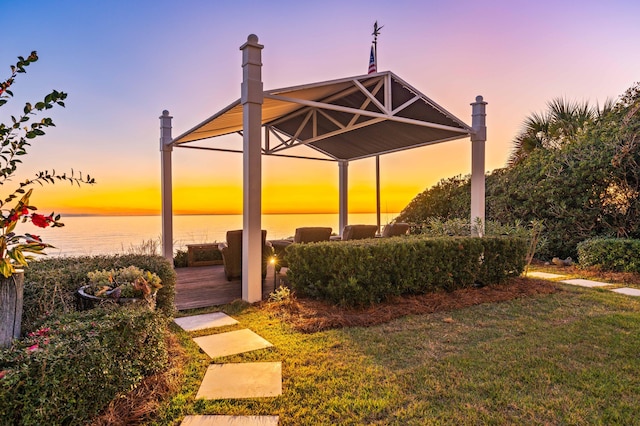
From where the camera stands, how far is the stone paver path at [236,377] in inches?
88.6

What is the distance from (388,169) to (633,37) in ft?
23.4

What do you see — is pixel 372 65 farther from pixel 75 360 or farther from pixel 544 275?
pixel 75 360

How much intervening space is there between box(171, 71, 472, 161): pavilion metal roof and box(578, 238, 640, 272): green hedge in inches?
141

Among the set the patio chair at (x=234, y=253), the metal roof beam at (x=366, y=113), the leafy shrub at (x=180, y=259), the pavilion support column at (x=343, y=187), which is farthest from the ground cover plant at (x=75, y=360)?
the pavilion support column at (x=343, y=187)

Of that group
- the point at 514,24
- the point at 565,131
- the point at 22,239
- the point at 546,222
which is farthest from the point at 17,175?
the point at 565,131

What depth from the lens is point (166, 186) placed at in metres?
8.16

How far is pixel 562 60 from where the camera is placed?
887 centimetres

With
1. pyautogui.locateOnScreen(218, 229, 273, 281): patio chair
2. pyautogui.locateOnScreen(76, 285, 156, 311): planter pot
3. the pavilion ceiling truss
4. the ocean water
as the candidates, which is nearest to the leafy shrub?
the ocean water

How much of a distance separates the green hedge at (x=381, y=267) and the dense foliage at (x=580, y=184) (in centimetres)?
374

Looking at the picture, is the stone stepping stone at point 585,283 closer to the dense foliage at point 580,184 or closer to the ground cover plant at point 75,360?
the dense foliage at point 580,184

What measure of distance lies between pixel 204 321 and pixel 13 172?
270 cm

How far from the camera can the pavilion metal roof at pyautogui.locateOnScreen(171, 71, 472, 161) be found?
6170 millimetres

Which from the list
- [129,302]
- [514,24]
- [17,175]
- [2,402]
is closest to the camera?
[2,402]

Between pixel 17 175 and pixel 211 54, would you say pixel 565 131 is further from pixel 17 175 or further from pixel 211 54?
pixel 17 175
